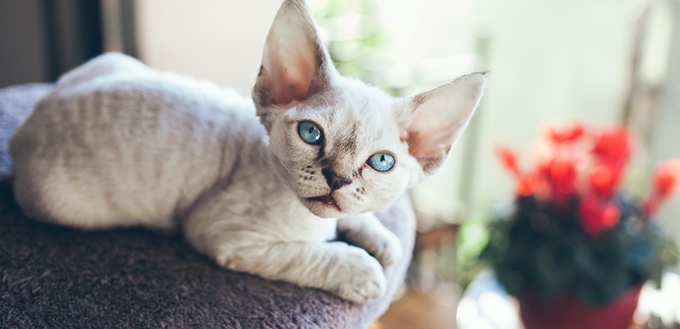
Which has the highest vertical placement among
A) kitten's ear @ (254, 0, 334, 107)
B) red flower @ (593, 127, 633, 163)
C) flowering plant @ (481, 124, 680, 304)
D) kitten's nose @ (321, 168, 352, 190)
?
kitten's ear @ (254, 0, 334, 107)

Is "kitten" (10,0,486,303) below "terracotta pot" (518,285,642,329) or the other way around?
the other way around

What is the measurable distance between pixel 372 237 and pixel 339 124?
271 mm

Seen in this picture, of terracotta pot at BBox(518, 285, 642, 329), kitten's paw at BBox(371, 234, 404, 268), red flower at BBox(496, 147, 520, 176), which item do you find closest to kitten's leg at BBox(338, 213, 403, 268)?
kitten's paw at BBox(371, 234, 404, 268)

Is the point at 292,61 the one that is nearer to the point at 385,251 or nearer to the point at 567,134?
the point at 385,251

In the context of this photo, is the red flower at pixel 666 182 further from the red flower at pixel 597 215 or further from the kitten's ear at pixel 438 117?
the kitten's ear at pixel 438 117

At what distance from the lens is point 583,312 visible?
56.2 inches

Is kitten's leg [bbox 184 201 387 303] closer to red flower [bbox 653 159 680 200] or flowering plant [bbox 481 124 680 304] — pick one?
flowering plant [bbox 481 124 680 304]

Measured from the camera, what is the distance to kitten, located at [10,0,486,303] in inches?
25.1

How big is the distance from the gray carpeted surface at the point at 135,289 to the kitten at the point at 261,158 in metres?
0.03

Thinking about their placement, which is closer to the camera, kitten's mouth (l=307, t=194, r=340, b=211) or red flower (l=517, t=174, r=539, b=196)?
kitten's mouth (l=307, t=194, r=340, b=211)

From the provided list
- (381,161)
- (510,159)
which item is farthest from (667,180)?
(381,161)

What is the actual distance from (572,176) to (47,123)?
1240mm

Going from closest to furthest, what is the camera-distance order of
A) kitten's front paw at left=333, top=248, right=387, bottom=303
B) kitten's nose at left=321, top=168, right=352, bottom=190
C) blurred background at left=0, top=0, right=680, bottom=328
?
kitten's nose at left=321, top=168, right=352, bottom=190
kitten's front paw at left=333, top=248, right=387, bottom=303
blurred background at left=0, top=0, right=680, bottom=328

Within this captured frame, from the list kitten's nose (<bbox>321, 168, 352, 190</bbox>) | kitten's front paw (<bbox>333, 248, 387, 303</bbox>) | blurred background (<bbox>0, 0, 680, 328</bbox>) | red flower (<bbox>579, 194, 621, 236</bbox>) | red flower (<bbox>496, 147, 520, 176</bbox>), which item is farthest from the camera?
blurred background (<bbox>0, 0, 680, 328</bbox>)
